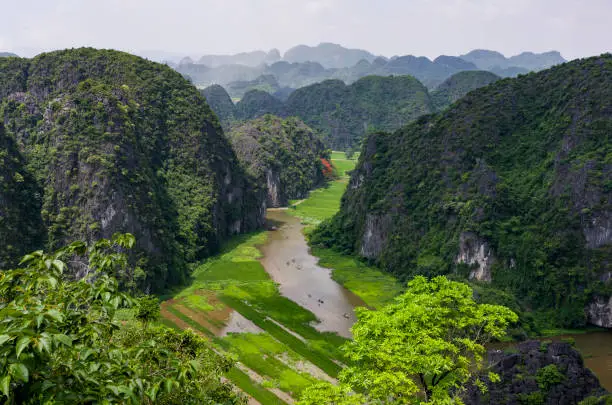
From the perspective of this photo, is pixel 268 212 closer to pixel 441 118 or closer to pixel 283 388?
pixel 441 118

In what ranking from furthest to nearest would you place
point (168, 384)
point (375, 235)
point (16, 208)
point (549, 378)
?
point (375, 235) < point (16, 208) < point (549, 378) < point (168, 384)

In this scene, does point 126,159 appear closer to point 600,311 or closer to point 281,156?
point 600,311

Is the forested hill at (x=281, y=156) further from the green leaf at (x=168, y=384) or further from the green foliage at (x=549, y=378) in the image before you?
the green leaf at (x=168, y=384)

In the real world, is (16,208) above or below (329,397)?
below

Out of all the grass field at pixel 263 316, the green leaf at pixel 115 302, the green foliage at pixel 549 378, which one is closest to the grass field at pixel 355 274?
the grass field at pixel 263 316

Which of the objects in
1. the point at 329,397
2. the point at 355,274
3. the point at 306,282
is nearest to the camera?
the point at 329,397

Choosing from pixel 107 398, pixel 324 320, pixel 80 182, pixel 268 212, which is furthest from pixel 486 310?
pixel 268 212

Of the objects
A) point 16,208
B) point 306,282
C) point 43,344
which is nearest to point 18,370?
point 43,344

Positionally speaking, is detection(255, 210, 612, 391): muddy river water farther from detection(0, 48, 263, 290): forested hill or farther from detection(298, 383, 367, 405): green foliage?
detection(298, 383, 367, 405): green foliage
